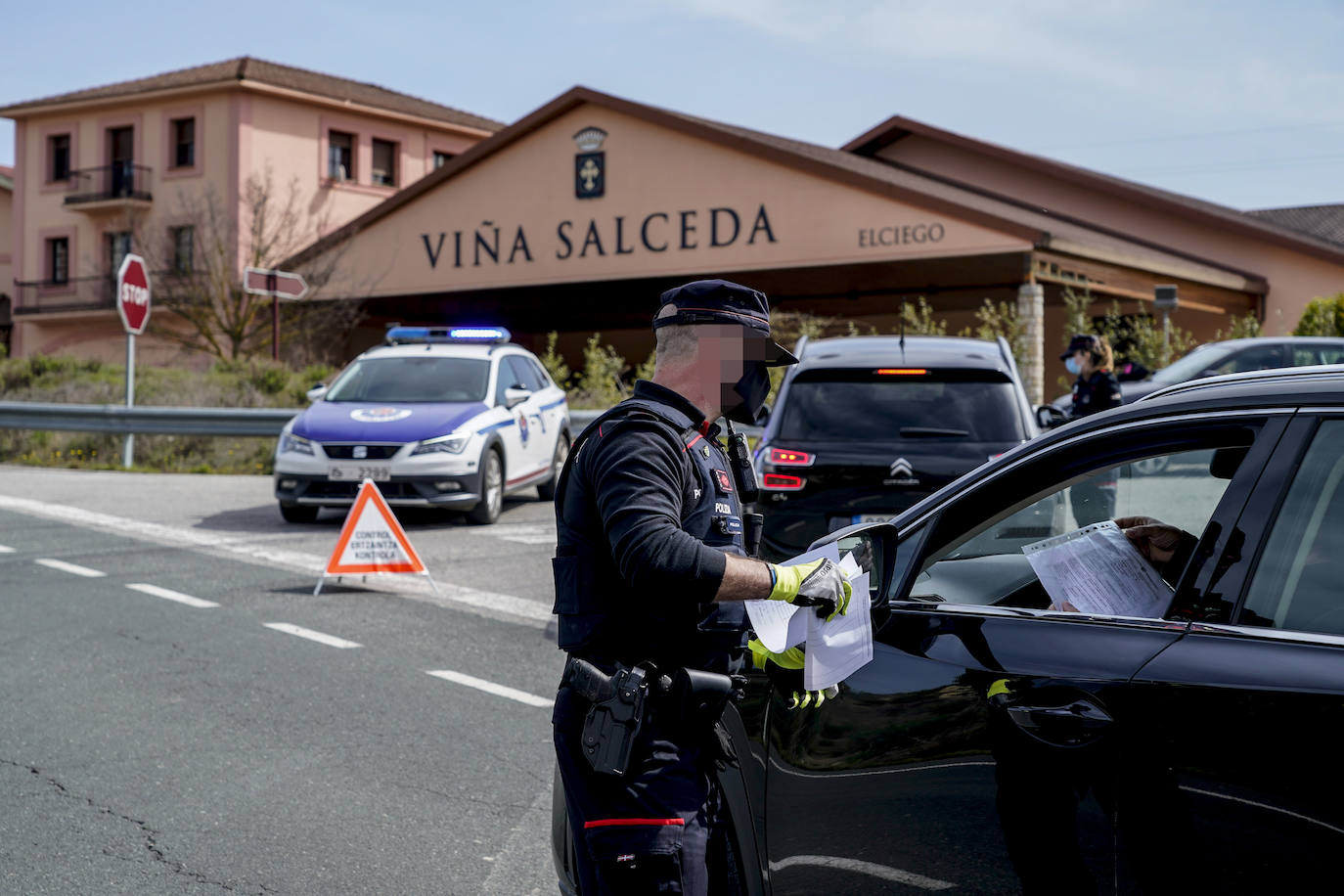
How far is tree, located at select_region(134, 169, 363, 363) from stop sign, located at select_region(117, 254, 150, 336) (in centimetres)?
1249

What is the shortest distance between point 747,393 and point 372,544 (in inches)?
281

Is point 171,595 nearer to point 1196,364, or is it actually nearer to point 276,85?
point 1196,364

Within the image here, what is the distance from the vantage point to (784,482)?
729cm

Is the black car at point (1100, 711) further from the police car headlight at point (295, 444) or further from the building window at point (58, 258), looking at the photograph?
the building window at point (58, 258)

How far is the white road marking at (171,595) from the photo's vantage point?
28.8 feet

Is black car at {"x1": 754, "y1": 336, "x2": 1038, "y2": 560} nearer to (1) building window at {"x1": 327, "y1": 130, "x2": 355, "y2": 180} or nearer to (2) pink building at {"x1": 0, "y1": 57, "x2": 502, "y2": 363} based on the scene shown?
(2) pink building at {"x1": 0, "y1": 57, "x2": 502, "y2": 363}

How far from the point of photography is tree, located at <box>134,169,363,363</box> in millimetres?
34688

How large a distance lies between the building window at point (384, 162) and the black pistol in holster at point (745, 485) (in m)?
46.5

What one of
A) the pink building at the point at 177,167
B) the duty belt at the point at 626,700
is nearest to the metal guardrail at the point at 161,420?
the duty belt at the point at 626,700

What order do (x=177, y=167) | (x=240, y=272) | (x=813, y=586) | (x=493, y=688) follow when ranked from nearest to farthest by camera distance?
(x=813, y=586) → (x=493, y=688) → (x=240, y=272) → (x=177, y=167)

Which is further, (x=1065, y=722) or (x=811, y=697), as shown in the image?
(x=811, y=697)

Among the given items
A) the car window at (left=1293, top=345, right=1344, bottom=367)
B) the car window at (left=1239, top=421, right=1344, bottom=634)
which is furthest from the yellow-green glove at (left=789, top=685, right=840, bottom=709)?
the car window at (left=1293, top=345, right=1344, bottom=367)

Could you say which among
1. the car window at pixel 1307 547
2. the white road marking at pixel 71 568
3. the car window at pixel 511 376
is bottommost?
the white road marking at pixel 71 568

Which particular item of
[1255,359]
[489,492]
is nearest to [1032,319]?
[1255,359]
